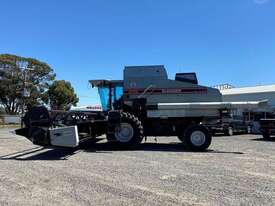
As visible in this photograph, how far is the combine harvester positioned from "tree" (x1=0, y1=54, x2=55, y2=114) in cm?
5204

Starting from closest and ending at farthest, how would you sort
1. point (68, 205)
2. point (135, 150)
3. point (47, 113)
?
point (68, 205)
point (47, 113)
point (135, 150)

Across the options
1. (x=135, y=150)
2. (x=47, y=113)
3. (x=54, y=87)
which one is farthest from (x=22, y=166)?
(x=54, y=87)

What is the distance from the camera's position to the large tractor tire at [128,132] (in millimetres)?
14430

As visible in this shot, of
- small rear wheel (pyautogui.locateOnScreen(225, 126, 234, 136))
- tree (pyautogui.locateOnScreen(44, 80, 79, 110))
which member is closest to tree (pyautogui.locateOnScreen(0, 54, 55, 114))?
tree (pyautogui.locateOnScreen(44, 80, 79, 110))

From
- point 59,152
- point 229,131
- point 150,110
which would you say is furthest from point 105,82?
point 229,131

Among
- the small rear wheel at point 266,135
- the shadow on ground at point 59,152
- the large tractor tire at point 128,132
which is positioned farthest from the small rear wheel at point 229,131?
the large tractor tire at point 128,132

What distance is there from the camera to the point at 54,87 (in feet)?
243

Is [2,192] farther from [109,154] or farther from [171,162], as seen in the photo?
[109,154]

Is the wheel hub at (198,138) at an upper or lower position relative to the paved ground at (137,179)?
upper

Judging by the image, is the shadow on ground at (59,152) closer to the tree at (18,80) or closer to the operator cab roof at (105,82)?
the operator cab roof at (105,82)

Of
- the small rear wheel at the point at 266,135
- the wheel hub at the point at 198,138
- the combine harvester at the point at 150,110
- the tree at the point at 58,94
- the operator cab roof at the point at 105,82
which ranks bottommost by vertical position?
the small rear wheel at the point at 266,135

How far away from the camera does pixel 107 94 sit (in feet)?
52.6

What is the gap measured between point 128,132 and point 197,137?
2423 millimetres

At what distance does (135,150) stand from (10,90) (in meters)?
57.2
